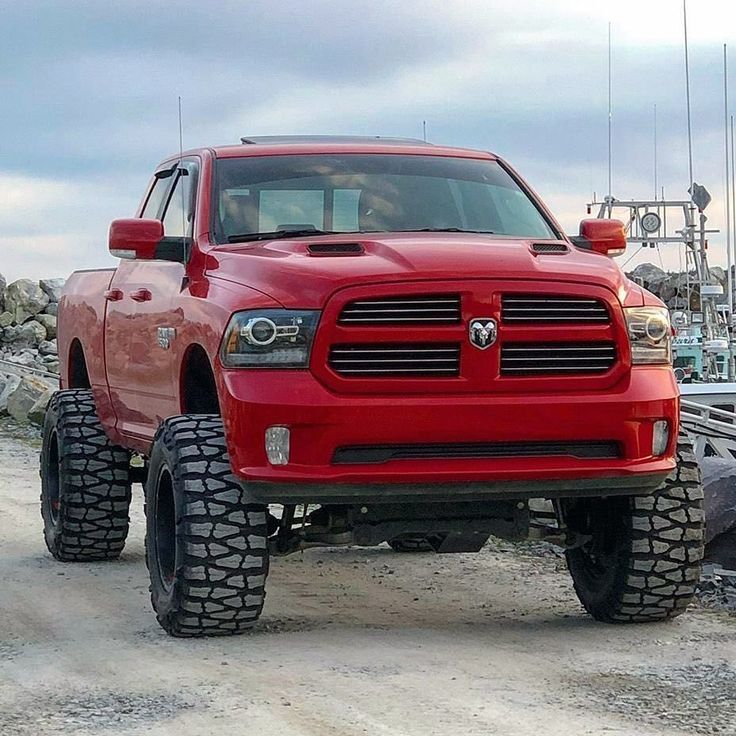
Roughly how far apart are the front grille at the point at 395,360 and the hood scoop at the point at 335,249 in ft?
1.68

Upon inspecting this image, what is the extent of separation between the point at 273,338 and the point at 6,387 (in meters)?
18.0

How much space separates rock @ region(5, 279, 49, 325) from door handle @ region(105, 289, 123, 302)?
140 feet

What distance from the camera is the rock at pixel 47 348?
150ft

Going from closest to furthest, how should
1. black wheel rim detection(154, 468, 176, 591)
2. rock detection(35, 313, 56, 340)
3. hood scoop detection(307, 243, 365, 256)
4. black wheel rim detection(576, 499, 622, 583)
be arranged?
hood scoop detection(307, 243, 365, 256), black wheel rim detection(154, 468, 176, 591), black wheel rim detection(576, 499, 622, 583), rock detection(35, 313, 56, 340)

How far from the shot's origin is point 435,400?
6.62 meters

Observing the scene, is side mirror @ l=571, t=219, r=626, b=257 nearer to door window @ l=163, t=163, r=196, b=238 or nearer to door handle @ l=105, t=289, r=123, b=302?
door window @ l=163, t=163, r=196, b=238

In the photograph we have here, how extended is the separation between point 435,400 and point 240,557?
1.06m

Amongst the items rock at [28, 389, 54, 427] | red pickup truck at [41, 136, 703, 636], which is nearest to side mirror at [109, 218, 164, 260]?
red pickup truck at [41, 136, 703, 636]

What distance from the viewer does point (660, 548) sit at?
23.8ft

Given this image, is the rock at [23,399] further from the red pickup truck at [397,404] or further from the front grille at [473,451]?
the front grille at [473,451]

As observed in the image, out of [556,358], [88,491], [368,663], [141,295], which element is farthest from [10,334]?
[368,663]

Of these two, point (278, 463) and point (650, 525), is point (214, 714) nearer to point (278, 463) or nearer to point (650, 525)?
point (278, 463)

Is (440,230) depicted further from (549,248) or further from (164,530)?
(164,530)

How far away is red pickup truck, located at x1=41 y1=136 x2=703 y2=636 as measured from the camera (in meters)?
6.60
